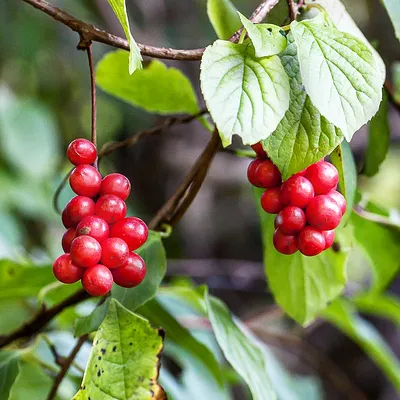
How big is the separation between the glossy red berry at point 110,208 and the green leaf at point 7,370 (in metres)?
0.24

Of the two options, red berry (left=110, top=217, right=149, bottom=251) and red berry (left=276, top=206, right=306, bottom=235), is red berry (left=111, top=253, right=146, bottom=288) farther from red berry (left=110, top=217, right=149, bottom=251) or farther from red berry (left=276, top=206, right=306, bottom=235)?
red berry (left=276, top=206, right=306, bottom=235)

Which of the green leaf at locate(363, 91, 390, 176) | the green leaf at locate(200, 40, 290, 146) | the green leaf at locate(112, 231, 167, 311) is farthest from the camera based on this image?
the green leaf at locate(363, 91, 390, 176)

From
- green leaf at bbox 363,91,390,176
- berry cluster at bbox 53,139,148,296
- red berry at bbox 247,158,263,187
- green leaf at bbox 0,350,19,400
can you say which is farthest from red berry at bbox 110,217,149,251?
green leaf at bbox 363,91,390,176

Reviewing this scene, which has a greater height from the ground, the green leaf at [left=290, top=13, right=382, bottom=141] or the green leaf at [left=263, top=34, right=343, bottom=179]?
the green leaf at [left=290, top=13, right=382, bottom=141]

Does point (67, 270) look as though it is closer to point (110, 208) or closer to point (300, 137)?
point (110, 208)

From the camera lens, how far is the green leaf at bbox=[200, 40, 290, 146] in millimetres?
412

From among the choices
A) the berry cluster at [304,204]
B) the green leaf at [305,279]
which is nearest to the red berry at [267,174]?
the berry cluster at [304,204]

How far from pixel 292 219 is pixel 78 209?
16 centimetres

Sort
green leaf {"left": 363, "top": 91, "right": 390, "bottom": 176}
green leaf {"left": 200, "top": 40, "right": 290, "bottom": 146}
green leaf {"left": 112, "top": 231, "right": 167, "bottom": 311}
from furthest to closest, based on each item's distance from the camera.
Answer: green leaf {"left": 363, "top": 91, "right": 390, "bottom": 176} → green leaf {"left": 112, "top": 231, "right": 167, "bottom": 311} → green leaf {"left": 200, "top": 40, "right": 290, "bottom": 146}

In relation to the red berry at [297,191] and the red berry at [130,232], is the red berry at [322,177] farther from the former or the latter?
the red berry at [130,232]

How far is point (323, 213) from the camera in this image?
1.48 ft

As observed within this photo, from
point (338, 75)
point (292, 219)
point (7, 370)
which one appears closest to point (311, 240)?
point (292, 219)

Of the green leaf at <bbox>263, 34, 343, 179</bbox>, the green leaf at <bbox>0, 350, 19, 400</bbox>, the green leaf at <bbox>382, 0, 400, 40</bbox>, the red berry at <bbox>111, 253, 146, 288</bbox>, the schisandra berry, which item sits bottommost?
the green leaf at <bbox>0, 350, 19, 400</bbox>

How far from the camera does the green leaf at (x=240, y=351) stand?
556 millimetres
